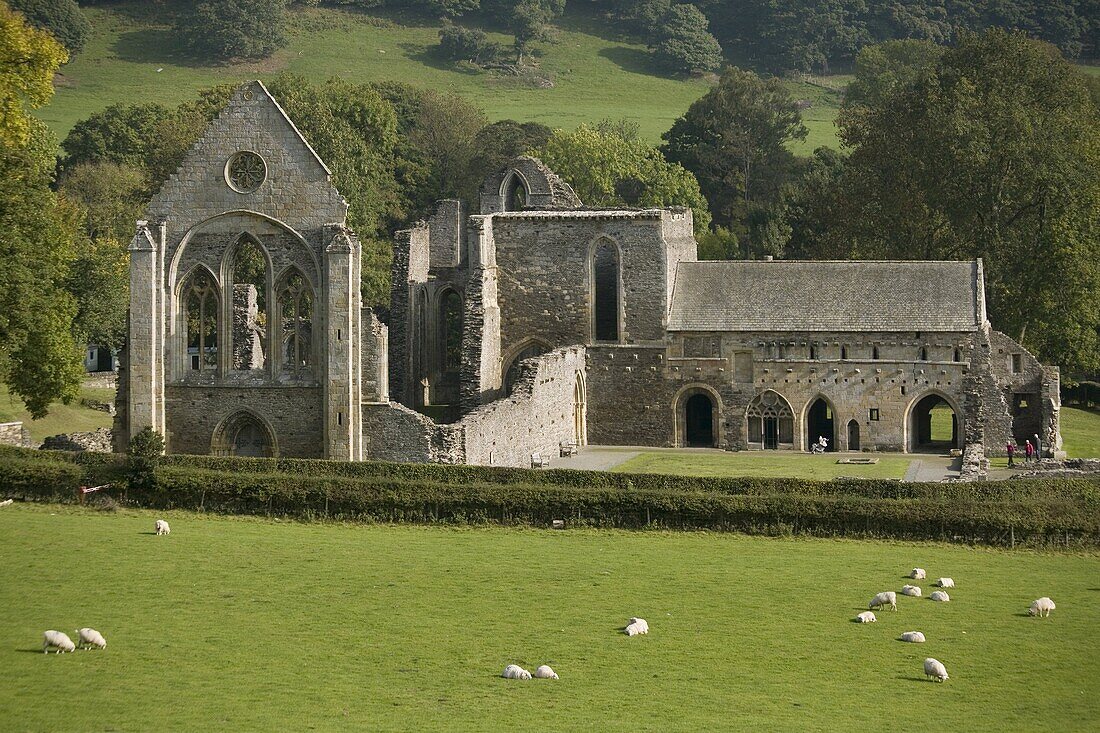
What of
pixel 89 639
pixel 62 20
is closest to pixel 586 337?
pixel 89 639

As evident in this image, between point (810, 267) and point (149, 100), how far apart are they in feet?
232

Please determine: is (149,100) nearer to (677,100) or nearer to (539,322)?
(677,100)

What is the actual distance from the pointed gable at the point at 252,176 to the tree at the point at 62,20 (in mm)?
79673

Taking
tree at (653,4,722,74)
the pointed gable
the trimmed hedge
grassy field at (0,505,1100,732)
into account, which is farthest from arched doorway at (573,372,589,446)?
tree at (653,4,722,74)

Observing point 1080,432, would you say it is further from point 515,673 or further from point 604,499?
point 515,673

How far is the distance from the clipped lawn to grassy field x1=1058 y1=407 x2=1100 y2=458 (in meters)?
6.67

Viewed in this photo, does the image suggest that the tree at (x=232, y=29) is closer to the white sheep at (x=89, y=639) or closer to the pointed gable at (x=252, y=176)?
the pointed gable at (x=252, y=176)

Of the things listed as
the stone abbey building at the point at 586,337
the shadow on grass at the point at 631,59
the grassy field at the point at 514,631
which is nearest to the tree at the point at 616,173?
the stone abbey building at the point at 586,337

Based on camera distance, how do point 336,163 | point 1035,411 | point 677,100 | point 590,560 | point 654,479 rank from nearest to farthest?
1. point 590,560
2. point 654,479
3. point 1035,411
4. point 336,163
5. point 677,100

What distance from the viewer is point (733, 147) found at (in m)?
111

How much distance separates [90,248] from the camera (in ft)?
255

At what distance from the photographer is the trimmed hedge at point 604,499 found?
38594mm

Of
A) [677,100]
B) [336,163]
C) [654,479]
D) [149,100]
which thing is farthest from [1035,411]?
[677,100]

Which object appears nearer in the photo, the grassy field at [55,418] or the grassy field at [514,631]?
the grassy field at [514,631]
